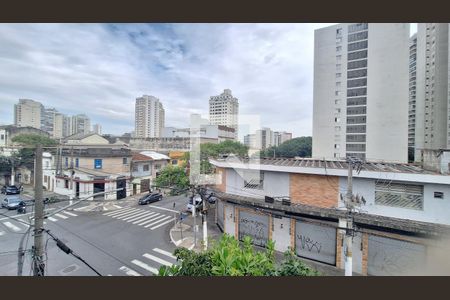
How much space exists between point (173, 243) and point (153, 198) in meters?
6.83

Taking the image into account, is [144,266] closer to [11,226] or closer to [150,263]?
[150,263]

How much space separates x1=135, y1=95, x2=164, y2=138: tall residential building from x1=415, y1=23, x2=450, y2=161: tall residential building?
32.0 metres

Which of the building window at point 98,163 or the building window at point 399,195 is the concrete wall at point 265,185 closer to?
the building window at point 399,195

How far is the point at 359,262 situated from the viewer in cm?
662

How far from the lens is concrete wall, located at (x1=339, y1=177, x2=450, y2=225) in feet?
18.2

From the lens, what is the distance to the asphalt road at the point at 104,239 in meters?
6.72

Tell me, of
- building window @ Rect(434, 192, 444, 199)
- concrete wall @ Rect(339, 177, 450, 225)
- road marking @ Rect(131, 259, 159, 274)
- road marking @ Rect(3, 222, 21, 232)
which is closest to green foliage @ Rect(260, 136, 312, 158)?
concrete wall @ Rect(339, 177, 450, 225)

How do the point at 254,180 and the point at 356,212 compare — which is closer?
the point at 356,212

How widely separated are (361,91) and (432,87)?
12.6 meters

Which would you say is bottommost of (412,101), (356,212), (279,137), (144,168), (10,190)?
(10,190)

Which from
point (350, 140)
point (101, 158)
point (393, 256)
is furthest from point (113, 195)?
point (350, 140)

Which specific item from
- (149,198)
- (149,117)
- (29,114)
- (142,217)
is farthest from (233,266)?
(149,117)

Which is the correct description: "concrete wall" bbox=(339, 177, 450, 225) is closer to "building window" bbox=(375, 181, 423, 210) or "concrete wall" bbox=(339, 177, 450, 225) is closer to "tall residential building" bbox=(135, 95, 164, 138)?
"building window" bbox=(375, 181, 423, 210)

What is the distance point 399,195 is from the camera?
6.09m
